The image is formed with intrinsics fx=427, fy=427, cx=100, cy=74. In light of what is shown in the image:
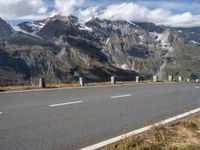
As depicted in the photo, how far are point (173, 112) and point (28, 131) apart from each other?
6.51 m

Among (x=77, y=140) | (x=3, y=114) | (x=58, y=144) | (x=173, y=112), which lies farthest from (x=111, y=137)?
(x=173, y=112)

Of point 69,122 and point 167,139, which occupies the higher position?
point 69,122

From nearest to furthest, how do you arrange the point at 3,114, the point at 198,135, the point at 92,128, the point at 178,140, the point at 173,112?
1. the point at 178,140
2. the point at 198,135
3. the point at 92,128
4. the point at 3,114
5. the point at 173,112

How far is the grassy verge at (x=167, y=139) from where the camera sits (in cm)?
782

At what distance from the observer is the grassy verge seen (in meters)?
7.82

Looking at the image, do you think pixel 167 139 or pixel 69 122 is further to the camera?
pixel 69 122

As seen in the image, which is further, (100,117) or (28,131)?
(100,117)

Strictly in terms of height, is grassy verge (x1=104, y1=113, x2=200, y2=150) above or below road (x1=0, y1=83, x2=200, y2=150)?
below

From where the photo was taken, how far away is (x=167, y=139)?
28.7 feet

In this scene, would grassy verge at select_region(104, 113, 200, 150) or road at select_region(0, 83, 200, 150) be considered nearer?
grassy verge at select_region(104, 113, 200, 150)

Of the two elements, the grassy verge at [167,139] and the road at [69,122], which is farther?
the road at [69,122]

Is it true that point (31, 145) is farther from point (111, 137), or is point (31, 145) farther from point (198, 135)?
point (198, 135)

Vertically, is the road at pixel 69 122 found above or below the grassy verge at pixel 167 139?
above

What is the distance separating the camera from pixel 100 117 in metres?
12.3
